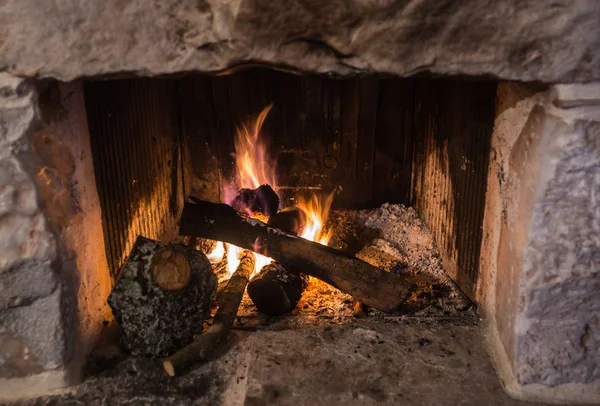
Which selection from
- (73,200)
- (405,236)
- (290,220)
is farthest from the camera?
(405,236)

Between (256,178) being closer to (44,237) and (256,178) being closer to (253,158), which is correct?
(253,158)

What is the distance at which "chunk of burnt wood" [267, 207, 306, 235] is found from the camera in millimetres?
2441

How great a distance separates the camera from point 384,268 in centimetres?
236

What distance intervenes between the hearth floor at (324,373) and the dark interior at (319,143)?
16.1 inches

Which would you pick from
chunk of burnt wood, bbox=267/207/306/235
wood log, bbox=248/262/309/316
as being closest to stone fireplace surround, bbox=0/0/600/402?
wood log, bbox=248/262/309/316

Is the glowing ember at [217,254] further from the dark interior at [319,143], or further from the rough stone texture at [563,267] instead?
the rough stone texture at [563,267]

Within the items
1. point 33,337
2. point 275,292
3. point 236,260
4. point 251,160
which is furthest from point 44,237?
point 251,160

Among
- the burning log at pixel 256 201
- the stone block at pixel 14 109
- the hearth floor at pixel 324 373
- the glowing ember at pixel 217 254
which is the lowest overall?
the hearth floor at pixel 324 373

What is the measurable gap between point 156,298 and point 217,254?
866mm

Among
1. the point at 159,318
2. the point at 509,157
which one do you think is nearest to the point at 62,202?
the point at 159,318

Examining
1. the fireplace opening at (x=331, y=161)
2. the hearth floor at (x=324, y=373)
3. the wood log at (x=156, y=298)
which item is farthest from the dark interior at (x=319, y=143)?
the hearth floor at (x=324, y=373)

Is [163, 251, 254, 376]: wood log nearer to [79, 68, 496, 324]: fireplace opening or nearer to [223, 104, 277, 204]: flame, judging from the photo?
[79, 68, 496, 324]: fireplace opening

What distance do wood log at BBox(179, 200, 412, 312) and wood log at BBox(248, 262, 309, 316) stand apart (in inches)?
3.5

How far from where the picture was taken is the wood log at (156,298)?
1705 mm
